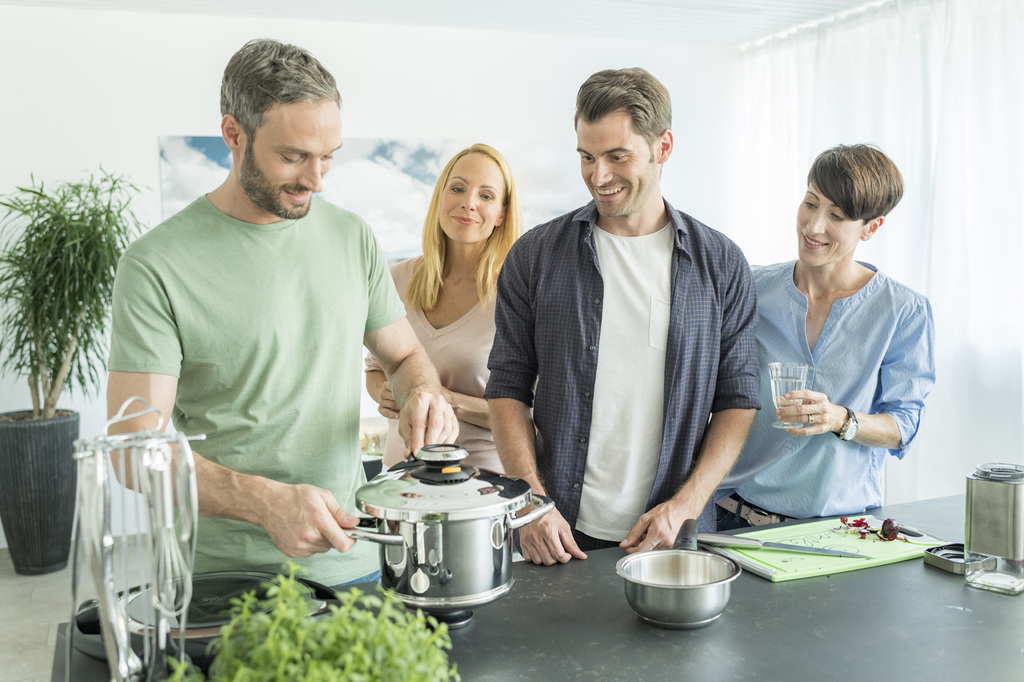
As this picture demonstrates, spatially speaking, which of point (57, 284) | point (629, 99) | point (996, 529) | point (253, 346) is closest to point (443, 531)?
point (253, 346)

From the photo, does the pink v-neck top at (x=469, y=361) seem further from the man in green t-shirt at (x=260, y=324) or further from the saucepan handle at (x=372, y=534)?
the saucepan handle at (x=372, y=534)

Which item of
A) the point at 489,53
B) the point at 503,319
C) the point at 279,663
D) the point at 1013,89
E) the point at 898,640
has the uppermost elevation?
the point at 489,53

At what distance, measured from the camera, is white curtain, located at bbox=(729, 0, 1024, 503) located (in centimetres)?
404

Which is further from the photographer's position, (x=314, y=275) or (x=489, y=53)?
(x=489, y=53)

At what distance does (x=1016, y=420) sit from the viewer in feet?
13.3

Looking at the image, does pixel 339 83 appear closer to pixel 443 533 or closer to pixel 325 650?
pixel 443 533

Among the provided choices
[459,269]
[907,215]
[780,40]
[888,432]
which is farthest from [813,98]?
[888,432]

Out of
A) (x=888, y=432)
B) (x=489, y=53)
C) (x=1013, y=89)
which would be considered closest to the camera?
(x=888, y=432)

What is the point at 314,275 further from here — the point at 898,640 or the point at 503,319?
the point at 898,640

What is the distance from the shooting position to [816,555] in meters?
1.68

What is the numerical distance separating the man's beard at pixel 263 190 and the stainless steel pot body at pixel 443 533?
0.61m

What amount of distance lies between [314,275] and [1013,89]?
3.67m

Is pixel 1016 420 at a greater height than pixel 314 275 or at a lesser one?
lesser

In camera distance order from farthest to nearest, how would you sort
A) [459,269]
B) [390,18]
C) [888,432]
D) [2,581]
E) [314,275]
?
[390,18]
[2,581]
[459,269]
[888,432]
[314,275]
